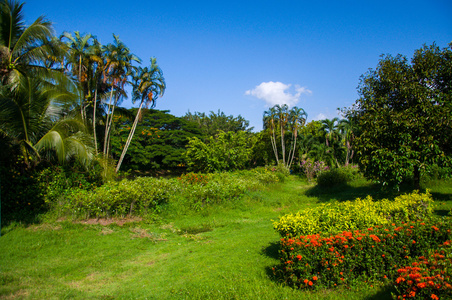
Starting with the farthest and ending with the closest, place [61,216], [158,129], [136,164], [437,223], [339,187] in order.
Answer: [158,129] < [136,164] < [339,187] < [61,216] < [437,223]

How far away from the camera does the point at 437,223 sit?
454 cm

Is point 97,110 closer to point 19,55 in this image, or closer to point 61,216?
point 19,55

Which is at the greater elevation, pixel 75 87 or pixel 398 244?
pixel 75 87

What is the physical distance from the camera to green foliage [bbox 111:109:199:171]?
32562 millimetres

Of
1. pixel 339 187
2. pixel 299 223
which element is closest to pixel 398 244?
pixel 299 223

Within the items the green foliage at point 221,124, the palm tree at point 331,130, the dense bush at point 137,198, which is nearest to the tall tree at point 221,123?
the green foliage at point 221,124

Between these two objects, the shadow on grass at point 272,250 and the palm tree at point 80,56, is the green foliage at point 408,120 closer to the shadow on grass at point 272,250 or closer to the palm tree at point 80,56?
the shadow on grass at point 272,250

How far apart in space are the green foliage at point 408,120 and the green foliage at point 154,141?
2451 centimetres

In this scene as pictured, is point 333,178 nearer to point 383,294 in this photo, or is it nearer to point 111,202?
point 111,202

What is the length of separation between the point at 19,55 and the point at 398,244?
40.6 ft

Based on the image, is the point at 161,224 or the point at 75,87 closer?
the point at 161,224

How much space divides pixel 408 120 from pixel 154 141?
99.4 feet

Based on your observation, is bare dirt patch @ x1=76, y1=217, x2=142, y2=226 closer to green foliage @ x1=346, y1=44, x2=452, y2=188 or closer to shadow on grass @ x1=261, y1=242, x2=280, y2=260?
shadow on grass @ x1=261, y1=242, x2=280, y2=260

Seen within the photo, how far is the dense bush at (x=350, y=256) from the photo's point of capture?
3904 mm
